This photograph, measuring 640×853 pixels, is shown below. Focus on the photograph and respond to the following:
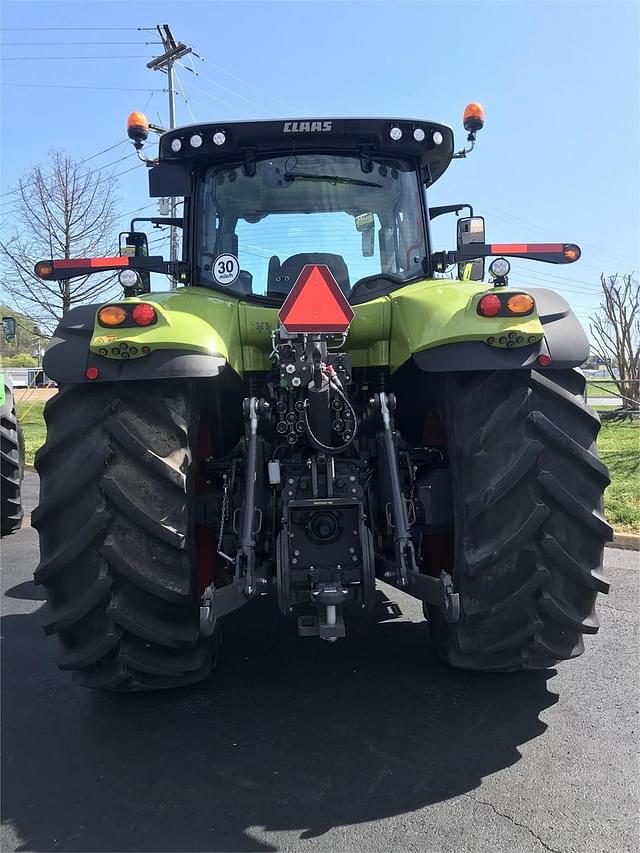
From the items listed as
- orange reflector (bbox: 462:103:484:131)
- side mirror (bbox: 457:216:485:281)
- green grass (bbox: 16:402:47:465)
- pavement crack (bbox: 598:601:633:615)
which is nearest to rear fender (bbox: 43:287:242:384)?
side mirror (bbox: 457:216:485:281)

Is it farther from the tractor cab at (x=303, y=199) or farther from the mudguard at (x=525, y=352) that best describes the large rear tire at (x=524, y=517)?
the tractor cab at (x=303, y=199)

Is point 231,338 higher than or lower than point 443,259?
lower

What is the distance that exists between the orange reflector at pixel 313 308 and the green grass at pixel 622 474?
4.42 meters

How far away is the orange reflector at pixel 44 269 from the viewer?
12.3 feet

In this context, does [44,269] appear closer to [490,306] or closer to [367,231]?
[367,231]

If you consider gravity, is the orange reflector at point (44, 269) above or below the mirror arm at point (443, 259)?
below

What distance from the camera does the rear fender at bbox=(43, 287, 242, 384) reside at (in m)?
2.71

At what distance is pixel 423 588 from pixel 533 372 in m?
1.03

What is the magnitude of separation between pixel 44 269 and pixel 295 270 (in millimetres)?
1458

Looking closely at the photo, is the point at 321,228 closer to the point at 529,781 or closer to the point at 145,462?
the point at 145,462

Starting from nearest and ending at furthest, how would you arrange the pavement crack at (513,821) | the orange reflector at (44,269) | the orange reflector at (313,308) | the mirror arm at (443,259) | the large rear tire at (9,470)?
the pavement crack at (513,821), the orange reflector at (313,308), the orange reflector at (44,269), the mirror arm at (443,259), the large rear tire at (9,470)

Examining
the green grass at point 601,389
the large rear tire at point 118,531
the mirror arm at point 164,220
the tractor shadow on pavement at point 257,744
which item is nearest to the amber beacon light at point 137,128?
the mirror arm at point 164,220

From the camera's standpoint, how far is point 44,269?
3822 mm

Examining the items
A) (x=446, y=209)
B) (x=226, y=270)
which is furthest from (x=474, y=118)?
(x=226, y=270)
